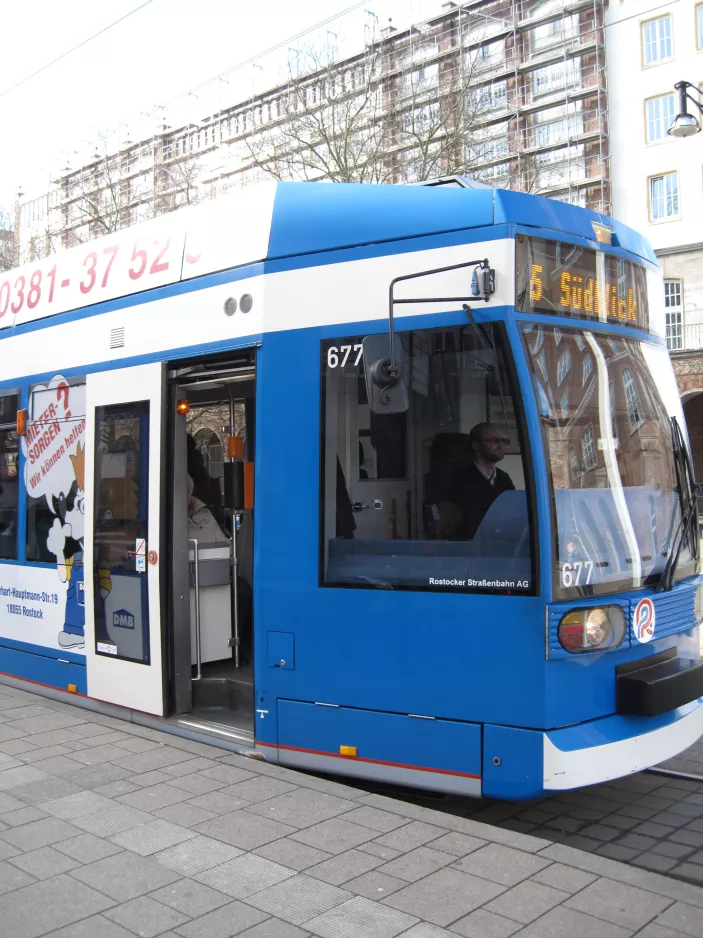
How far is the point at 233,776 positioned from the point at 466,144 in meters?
20.1

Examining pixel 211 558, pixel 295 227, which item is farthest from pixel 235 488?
pixel 295 227

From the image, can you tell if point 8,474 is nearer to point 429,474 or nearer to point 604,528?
point 429,474

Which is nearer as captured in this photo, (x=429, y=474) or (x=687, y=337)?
(x=429, y=474)

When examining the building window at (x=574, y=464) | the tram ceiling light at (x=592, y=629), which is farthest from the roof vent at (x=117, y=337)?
the tram ceiling light at (x=592, y=629)

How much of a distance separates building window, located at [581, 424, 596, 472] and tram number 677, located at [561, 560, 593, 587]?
1.47 feet

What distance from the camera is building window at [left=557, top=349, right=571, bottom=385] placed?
439 cm

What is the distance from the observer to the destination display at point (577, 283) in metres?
4.39

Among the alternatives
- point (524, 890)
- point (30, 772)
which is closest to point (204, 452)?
point (30, 772)

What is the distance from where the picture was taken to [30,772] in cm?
506

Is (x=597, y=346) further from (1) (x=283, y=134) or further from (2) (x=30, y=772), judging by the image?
(1) (x=283, y=134)

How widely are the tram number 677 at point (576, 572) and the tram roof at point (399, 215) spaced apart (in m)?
1.61

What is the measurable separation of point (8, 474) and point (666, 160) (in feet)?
116

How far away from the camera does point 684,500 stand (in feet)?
16.5

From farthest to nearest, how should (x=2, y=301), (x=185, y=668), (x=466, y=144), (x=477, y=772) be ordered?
(x=466, y=144), (x=2, y=301), (x=185, y=668), (x=477, y=772)
